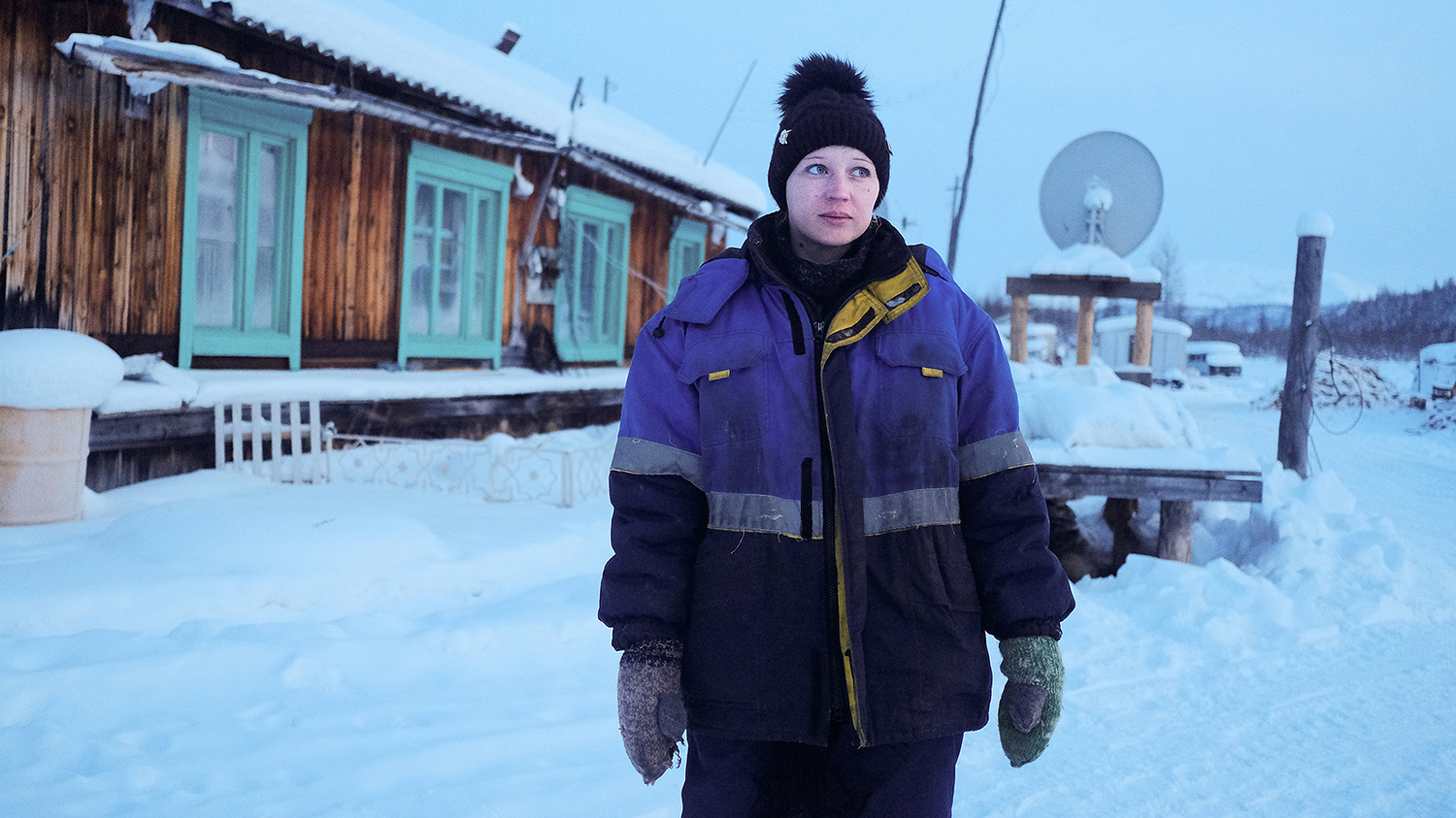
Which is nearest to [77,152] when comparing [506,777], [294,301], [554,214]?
[294,301]

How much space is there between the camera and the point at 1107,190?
36.0 ft

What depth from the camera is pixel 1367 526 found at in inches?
248

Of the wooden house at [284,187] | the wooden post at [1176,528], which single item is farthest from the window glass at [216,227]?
the wooden post at [1176,528]

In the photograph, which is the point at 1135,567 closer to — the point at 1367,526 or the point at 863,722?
the point at 1367,526

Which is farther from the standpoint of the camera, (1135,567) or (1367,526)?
(1367,526)

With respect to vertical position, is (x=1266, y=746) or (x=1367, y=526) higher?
(x=1367, y=526)

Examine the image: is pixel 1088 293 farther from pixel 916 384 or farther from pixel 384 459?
pixel 916 384

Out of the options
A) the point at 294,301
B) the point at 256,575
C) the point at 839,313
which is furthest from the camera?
the point at 294,301

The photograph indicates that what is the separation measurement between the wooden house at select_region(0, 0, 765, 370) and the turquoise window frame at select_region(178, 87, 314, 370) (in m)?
0.01

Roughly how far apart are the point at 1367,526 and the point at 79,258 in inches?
359

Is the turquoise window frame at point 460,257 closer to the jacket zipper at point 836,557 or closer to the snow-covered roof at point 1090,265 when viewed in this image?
the snow-covered roof at point 1090,265

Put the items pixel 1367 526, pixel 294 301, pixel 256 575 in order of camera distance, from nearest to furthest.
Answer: pixel 256 575 → pixel 1367 526 → pixel 294 301

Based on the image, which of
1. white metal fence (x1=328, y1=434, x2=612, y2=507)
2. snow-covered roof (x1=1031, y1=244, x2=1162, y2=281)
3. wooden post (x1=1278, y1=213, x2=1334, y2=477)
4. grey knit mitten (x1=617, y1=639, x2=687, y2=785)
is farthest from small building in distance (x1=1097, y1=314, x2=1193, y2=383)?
grey knit mitten (x1=617, y1=639, x2=687, y2=785)

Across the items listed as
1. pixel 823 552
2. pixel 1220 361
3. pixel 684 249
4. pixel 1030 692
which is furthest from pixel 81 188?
pixel 1220 361
